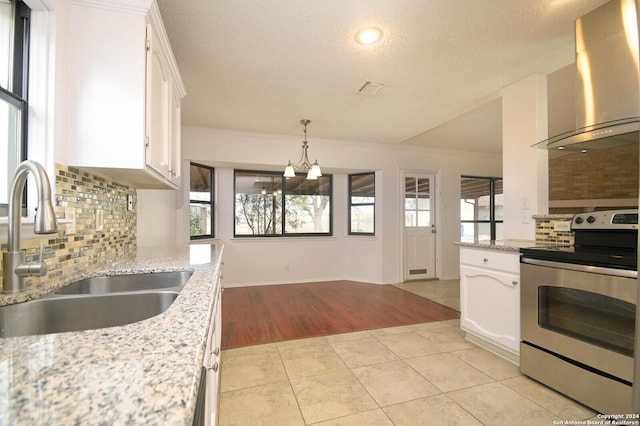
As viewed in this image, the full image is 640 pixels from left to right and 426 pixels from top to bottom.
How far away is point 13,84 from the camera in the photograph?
111 centimetres

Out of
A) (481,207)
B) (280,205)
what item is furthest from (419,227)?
A: (280,205)

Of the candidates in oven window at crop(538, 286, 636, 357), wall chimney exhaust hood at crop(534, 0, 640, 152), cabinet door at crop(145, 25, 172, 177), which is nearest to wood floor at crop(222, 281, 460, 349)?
oven window at crop(538, 286, 636, 357)

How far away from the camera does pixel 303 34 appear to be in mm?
1918

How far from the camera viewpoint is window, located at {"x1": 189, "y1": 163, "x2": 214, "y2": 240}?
402cm

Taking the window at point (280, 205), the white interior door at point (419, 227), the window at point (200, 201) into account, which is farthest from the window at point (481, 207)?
the window at point (200, 201)

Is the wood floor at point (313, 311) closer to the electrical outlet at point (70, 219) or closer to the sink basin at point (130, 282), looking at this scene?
the sink basin at point (130, 282)

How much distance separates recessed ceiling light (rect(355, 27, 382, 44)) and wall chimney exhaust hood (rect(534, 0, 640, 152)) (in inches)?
50.3

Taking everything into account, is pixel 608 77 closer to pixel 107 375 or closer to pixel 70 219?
pixel 107 375

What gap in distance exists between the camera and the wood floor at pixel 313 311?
106 inches

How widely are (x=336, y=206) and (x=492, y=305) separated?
3146 millimetres

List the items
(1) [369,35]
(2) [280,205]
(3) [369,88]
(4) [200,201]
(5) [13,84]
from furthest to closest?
(2) [280,205], (4) [200,201], (3) [369,88], (1) [369,35], (5) [13,84]

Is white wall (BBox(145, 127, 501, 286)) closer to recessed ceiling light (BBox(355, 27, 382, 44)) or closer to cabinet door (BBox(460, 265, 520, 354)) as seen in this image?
cabinet door (BBox(460, 265, 520, 354))

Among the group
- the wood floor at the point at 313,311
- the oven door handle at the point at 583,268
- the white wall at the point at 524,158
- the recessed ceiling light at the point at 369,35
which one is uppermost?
Result: the recessed ceiling light at the point at 369,35

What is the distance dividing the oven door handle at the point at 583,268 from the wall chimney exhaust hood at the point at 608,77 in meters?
0.82
